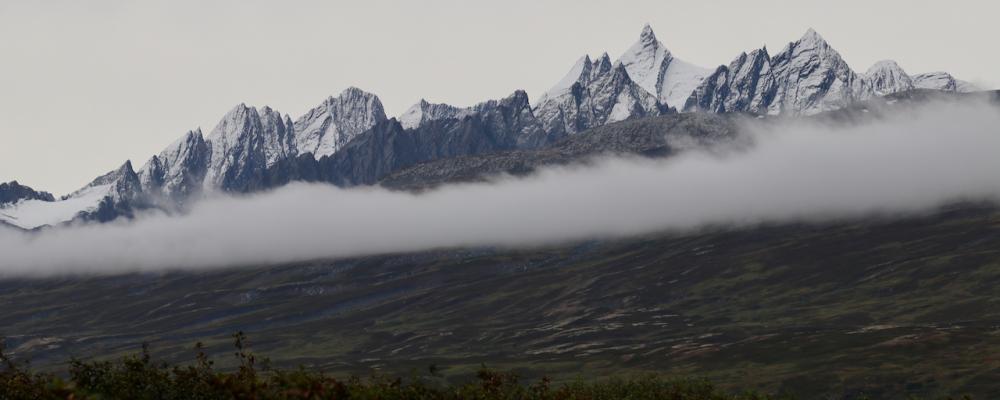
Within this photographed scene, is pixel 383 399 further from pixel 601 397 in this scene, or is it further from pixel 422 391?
pixel 601 397

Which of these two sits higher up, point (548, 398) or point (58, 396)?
point (58, 396)

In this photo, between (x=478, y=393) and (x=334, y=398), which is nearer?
(x=334, y=398)

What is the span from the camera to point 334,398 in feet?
286

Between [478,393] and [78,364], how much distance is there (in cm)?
6509

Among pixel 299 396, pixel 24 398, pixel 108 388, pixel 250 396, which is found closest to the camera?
pixel 299 396

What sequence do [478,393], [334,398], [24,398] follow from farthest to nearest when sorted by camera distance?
[478,393] → [24,398] → [334,398]

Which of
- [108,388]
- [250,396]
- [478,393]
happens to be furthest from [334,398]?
[108,388]

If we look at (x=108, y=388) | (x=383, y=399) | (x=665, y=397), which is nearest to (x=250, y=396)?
(x=383, y=399)

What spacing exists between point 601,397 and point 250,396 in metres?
138

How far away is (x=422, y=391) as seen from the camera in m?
152

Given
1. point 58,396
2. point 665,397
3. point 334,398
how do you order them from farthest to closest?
1. point 665,397
2. point 334,398
3. point 58,396

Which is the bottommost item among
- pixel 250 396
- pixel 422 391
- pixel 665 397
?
pixel 665 397

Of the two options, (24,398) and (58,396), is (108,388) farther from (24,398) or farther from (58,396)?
(58,396)

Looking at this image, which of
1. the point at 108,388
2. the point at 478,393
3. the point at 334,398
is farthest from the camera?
the point at 108,388
